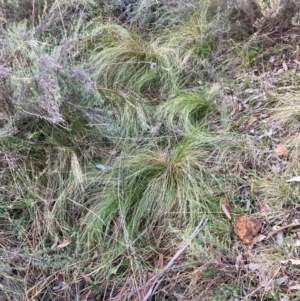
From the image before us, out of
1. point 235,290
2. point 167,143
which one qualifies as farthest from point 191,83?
point 235,290

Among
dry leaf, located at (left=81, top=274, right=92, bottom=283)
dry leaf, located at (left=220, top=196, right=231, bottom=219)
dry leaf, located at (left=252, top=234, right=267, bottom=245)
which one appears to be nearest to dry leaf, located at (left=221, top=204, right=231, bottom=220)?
dry leaf, located at (left=220, top=196, right=231, bottom=219)

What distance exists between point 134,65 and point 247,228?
58.6 inches

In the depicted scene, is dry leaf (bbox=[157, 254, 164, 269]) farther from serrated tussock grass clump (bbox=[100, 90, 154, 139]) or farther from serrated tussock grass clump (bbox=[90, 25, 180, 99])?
serrated tussock grass clump (bbox=[90, 25, 180, 99])

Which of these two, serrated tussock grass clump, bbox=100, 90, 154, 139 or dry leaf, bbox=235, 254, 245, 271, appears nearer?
dry leaf, bbox=235, 254, 245, 271

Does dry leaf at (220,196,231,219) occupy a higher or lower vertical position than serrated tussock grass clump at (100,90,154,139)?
lower

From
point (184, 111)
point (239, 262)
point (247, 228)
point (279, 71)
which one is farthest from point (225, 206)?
point (279, 71)

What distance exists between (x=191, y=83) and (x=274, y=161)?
3.00 ft

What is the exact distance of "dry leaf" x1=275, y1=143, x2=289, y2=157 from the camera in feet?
7.06

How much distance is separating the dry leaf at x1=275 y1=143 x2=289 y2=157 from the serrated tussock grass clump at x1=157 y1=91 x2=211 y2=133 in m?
0.50

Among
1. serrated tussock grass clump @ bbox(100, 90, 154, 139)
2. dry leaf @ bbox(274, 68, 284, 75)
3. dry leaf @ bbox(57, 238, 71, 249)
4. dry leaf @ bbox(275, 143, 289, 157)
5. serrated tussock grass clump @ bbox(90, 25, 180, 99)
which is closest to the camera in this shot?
dry leaf @ bbox(57, 238, 71, 249)

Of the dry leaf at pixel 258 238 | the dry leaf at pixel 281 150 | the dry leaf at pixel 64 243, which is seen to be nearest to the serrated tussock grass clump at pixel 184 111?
the dry leaf at pixel 281 150

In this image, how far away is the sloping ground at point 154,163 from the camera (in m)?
1.85

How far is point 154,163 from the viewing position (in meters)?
2.18

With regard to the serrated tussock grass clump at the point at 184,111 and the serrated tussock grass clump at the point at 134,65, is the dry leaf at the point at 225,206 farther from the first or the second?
the serrated tussock grass clump at the point at 134,65
